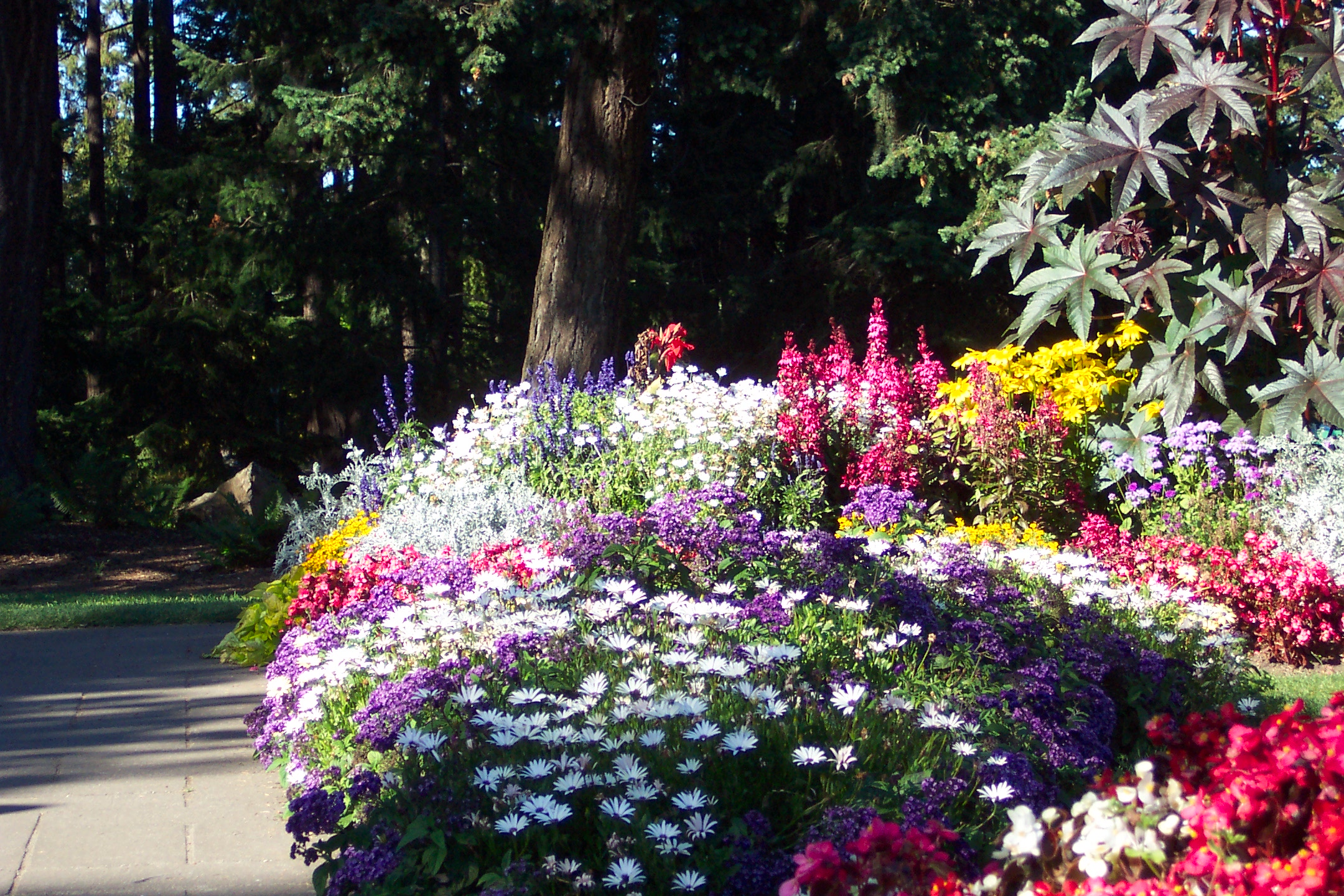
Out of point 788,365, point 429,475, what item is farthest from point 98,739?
point 788,365

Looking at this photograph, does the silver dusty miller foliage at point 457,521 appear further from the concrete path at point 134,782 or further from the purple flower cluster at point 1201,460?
the purple flower cluster at point 1201,460

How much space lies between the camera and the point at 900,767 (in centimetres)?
246

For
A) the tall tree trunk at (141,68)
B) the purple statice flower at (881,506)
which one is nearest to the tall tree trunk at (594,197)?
the purple statice flower at (881,506)

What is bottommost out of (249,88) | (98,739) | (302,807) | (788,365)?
(98,739)

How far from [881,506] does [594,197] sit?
155 inches

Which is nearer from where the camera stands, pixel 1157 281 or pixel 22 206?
pixel 1157 281

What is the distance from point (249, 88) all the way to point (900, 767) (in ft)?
40.0

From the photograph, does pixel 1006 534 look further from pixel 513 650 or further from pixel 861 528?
pixel 513 650

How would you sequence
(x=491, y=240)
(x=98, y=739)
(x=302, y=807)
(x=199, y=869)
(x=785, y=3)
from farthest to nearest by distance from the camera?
1. (x=491, y=240)
2. (x=785, y=3)
3. (x=98, y=739)
4. (x=199, y=869)
5. (x=302, y=807)

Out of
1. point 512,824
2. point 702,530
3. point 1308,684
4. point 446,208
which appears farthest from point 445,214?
point 512,824

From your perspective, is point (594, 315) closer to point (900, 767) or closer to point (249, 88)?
point (900, 767)

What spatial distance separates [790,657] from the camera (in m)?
2.77

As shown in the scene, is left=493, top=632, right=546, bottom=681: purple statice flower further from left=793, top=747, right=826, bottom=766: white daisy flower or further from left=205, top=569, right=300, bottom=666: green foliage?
left=205, top=569, right=300, bottom=666: green foliage

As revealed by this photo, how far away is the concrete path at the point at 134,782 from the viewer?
2.58 meters
